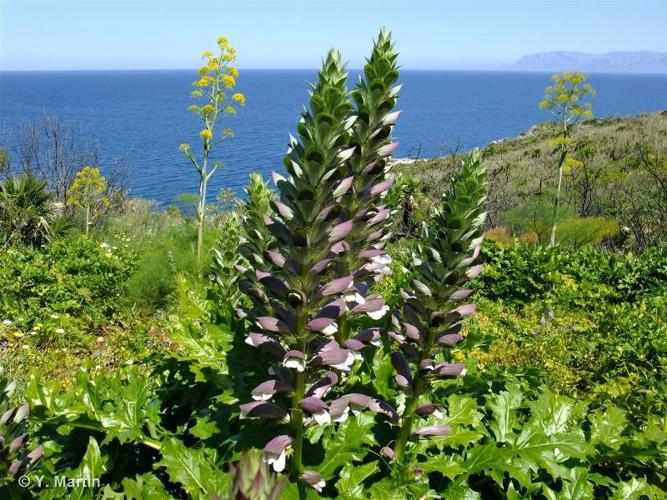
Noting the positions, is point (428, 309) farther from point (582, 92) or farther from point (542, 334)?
point (582, 92)

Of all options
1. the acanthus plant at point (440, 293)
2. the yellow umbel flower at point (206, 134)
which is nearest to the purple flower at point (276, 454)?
the acanthus plant at point (440, 293)

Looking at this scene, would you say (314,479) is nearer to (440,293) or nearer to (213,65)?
(440,293)

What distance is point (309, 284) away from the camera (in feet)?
6.74

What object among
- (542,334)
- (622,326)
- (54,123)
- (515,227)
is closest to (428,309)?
(542,334)

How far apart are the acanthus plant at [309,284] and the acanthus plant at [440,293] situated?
0.25 metres

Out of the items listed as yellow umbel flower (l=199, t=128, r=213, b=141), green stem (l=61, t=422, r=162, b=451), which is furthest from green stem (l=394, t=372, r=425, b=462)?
yellow umbel flower (l=199, t=128, r=213, b=141)

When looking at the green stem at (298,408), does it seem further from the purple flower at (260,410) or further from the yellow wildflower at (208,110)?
the yellow wildflower at (208,110)

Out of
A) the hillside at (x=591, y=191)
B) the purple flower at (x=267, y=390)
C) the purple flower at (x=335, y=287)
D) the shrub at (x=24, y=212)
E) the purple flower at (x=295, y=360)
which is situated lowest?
the hillside at (x=591, y=191)

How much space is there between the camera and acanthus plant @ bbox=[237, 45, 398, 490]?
1.91 meters

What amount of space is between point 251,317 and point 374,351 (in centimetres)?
100

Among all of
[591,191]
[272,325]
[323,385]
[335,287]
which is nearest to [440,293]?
[335,287]

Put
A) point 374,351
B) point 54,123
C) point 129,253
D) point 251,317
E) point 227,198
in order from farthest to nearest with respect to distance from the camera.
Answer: point 54,123 → point 227,198 → point 129,253 → point 374,351 → point 251,317

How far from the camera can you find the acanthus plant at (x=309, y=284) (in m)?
1.91

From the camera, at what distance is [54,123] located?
15.9 m
